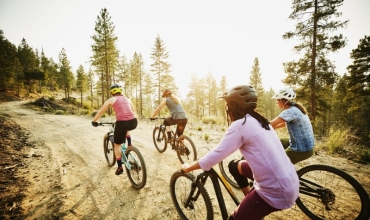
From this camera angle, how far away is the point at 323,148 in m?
8.13

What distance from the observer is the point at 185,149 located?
6.10m

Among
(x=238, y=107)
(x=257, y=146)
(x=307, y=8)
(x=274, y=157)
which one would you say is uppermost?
(x=307, y=8)

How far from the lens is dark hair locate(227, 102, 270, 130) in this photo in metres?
1.95

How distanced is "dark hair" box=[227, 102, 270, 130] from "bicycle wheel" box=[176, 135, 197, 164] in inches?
156

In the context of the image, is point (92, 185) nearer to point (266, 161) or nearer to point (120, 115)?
point (120, 115)

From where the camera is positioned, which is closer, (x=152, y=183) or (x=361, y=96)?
(x=152, y=183)

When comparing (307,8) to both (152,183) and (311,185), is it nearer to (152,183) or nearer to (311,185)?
(311,185)

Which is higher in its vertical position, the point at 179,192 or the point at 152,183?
the point at 179,192

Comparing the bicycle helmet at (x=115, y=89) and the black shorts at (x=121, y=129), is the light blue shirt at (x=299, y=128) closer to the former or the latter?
the black shorts at (x=121, y=129)

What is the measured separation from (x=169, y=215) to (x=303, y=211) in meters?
2.87

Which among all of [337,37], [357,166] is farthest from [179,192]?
[337,37]

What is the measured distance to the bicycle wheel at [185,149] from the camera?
6.05 metres

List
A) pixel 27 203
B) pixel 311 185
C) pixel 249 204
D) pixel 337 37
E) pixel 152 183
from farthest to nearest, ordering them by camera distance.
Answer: pixel 337 37
pixel 152 183
pixel 27 203
pixel 311 185
pixel 249 204

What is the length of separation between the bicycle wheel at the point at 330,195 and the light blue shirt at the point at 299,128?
44 cm
